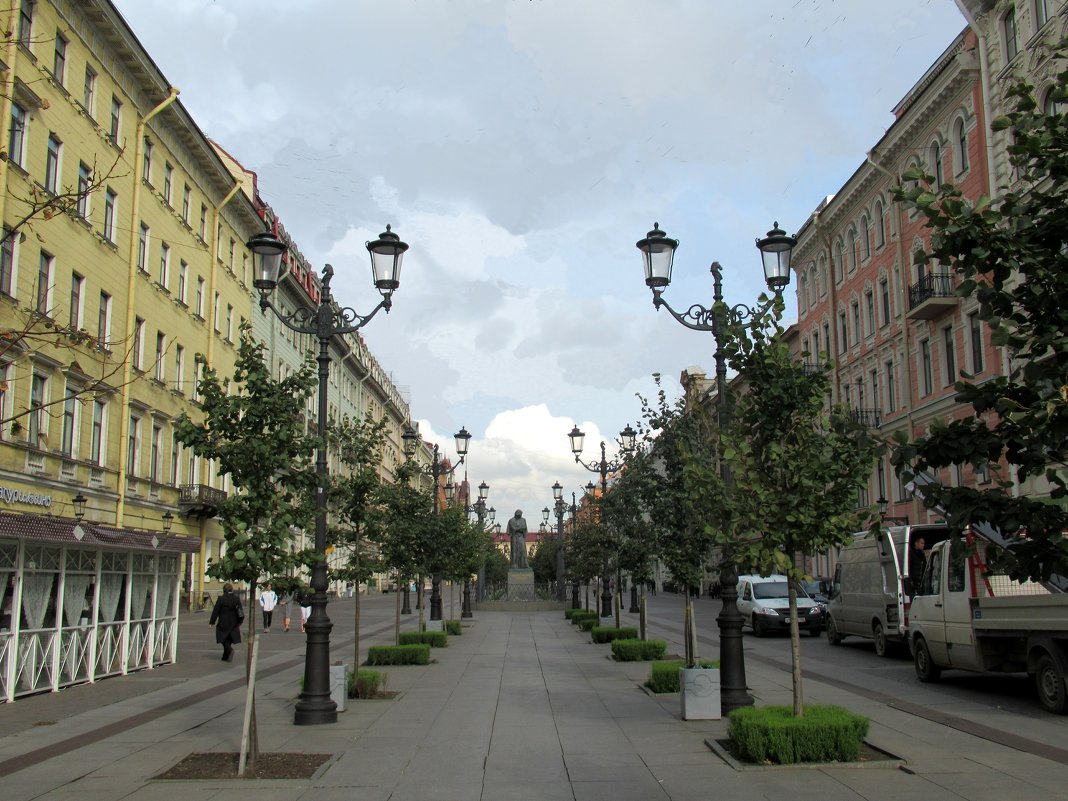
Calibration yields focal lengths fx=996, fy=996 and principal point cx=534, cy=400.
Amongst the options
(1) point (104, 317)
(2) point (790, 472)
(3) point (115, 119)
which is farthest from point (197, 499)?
(2) point (790, 472)

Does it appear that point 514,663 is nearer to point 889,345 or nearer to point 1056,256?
point 1056,256

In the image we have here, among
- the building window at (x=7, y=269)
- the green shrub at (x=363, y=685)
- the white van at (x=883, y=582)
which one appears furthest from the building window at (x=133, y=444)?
the white van at (x=883, y=582)

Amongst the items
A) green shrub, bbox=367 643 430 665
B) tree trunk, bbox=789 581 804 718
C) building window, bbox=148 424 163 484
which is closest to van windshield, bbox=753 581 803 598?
green shrub, bbox=367 643 430 665

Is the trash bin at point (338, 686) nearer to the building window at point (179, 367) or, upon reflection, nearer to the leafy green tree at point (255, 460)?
the leafy green tree at point (255, 460)

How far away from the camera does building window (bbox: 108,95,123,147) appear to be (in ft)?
97.6

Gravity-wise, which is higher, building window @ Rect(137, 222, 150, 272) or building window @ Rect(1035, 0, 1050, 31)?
building window @ Rect(1035, 0, 1050, 31)

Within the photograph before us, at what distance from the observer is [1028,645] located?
13477 millimetres

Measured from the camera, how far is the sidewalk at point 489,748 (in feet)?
28.0

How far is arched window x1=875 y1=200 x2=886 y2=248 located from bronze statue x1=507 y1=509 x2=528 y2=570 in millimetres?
23091

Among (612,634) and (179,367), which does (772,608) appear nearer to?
(612,634)

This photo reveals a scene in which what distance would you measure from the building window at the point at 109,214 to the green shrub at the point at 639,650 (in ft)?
63.2

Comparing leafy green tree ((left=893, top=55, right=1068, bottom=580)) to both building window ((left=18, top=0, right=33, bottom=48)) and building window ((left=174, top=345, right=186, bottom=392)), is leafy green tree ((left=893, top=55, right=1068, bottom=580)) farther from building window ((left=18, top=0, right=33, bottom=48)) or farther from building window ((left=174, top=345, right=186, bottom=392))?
building window ((left=174, top=345, right=186, bottom=392))

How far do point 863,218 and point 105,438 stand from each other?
3331cm

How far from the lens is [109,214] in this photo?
29.6m
